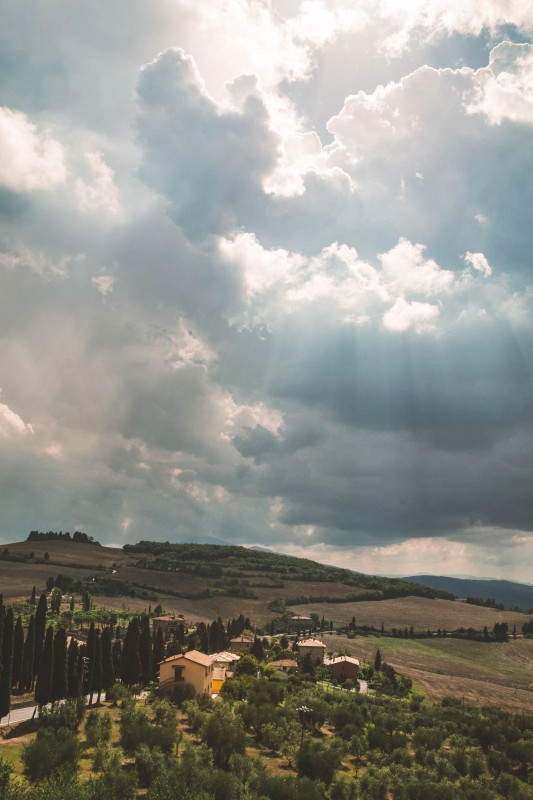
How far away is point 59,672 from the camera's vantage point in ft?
179

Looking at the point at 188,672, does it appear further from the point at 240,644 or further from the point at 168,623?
the point at 168,623

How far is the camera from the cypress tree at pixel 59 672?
5397cm

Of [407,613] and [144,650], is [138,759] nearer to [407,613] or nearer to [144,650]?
[144,650]

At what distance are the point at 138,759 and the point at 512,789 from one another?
27689mm

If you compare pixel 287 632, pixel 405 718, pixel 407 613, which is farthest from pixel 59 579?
pixel 405 718

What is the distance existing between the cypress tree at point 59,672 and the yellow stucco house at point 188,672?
595 inches

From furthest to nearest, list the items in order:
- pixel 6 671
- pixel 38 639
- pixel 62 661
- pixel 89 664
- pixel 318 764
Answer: pixel 38 639 < pixel 89 664 < pixel 62 661 < pixel 6 671 < pixel 318 764

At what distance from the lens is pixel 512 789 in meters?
41.6

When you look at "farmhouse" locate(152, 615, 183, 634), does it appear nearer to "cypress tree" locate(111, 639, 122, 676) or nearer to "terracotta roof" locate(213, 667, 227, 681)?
"terracotta roof" locate(213, 667, 227, 681)

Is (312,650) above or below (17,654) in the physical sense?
below

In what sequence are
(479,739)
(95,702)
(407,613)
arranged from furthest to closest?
(407,613) → (95,702) → (479,739)

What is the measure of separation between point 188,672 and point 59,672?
1879 centimetres

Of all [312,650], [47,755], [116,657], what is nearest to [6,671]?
[47,755]

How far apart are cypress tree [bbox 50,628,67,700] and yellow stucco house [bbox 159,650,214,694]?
49.6ft
